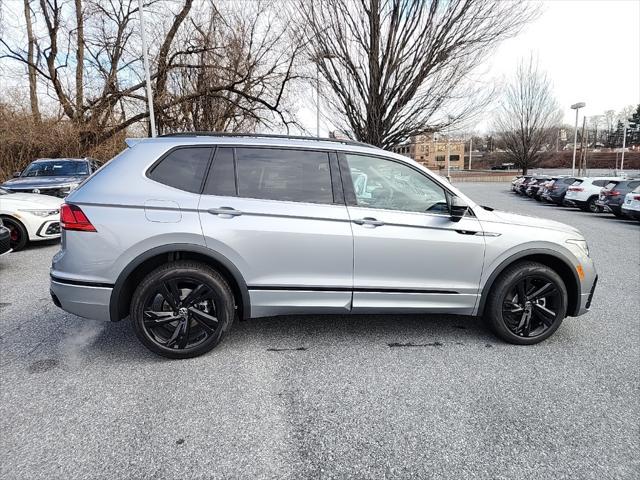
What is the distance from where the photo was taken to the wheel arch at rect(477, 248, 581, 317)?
3336 mm

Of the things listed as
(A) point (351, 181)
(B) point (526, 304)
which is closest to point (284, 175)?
(A) point (351, 181)

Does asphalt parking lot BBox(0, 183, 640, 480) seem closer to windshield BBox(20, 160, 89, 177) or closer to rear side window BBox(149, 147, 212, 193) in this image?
rear side window BBox(149, 147, 212, 193)

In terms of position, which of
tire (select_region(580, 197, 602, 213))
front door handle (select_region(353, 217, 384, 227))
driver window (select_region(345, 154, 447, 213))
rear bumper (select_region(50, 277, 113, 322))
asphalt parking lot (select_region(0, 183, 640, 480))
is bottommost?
asphalt parking lot (select_region(0, 183, 640, 480))

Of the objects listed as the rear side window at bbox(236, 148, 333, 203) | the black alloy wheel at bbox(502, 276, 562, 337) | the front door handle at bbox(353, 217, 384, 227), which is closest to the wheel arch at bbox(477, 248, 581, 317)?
the black alloy wheel at bbox(502, 276, 562, 337)

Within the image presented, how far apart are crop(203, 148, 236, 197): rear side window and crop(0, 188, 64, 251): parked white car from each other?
19.1 ft

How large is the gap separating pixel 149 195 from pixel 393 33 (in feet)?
28.1

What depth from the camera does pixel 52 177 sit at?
378 inches

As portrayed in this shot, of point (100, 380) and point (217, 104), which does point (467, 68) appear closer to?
point (100, 380)

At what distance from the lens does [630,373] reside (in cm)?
299

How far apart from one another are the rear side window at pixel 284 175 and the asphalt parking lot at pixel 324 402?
1.32 meters

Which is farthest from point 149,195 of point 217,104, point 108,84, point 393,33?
point 108,84

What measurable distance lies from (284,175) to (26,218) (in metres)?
6.30

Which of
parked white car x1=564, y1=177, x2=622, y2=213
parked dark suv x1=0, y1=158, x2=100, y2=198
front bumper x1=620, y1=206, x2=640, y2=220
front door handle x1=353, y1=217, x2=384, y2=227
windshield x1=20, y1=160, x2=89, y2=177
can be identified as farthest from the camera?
parked white car x1=564, y1=177, x2=622, y2=213

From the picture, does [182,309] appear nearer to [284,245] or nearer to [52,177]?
[284,245]
